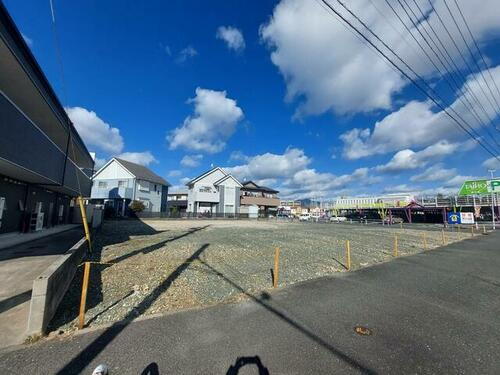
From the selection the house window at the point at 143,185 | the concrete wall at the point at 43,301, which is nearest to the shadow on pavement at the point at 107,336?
the concrete wall at the point at 43,301

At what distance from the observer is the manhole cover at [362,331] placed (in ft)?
13.2

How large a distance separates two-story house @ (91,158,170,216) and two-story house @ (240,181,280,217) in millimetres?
18675

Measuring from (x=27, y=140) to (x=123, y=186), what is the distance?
30216mm

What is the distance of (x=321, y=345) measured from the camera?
143 inches

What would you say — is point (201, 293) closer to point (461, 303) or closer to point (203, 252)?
point (203, 252)

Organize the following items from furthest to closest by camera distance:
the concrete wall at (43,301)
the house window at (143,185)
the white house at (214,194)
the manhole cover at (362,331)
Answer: the white house at (214,194) → the house window at (143,185) → the manhole cover at (362,331) → the concrete wall at (43,301)

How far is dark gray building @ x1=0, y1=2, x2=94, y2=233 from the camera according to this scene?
7414 mm

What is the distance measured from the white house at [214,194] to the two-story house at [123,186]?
283 inches

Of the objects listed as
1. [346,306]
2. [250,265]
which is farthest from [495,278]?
[250,265]

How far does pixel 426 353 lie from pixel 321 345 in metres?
1.46

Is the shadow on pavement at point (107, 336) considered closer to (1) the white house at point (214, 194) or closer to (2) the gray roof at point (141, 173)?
(2) the gray roof at point (141, 173)

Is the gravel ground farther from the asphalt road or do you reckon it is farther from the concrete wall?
the asphalt road

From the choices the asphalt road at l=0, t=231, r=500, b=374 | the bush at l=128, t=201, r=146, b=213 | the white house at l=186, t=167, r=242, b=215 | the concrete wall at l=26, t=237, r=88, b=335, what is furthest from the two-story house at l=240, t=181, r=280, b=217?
the concrete wall at l=26, t=237, r=88, b=335

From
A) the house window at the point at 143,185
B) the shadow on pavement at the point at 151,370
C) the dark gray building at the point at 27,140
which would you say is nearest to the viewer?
the shadow on pavement at the point at 151,370
